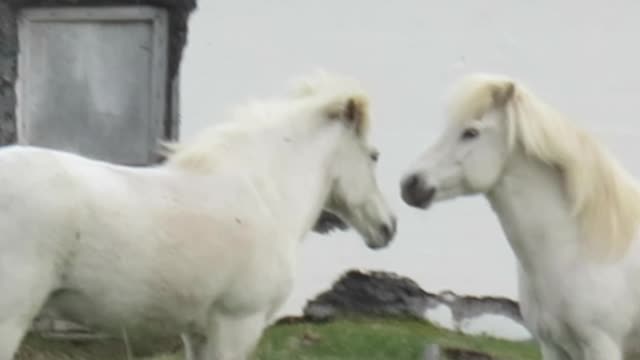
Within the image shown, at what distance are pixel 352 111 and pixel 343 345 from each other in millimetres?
2863

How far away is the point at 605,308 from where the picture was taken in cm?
830

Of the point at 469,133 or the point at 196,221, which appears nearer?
the point at 196,221

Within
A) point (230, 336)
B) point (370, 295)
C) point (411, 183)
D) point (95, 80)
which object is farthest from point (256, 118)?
point (95, 80)

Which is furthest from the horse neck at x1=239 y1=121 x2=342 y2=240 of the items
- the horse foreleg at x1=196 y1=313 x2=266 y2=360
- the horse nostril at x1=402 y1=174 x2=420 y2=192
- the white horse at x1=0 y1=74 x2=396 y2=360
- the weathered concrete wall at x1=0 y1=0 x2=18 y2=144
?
the weathered concrete wall at x1=0 y1=0 x2=18 y2=144

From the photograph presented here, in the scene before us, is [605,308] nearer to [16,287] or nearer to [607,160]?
[607,160]

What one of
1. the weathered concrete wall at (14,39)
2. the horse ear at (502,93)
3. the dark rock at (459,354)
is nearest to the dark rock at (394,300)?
the dark rock at (459,354)

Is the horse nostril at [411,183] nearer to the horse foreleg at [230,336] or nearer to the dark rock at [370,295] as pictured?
the horse foreleg at [230,336]

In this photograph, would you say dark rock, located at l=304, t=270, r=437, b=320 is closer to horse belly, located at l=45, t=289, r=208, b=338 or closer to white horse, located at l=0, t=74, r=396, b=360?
white horse, located at l=0, t=74, r=396, b=360

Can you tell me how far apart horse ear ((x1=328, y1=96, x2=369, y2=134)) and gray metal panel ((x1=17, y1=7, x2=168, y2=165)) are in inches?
130

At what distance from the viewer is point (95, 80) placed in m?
11.9

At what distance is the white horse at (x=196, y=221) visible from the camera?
7.46 meters

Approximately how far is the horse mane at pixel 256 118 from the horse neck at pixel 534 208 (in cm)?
68

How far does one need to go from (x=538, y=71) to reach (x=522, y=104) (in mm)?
3135

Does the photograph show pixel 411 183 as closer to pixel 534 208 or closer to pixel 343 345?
pixel 534 208
